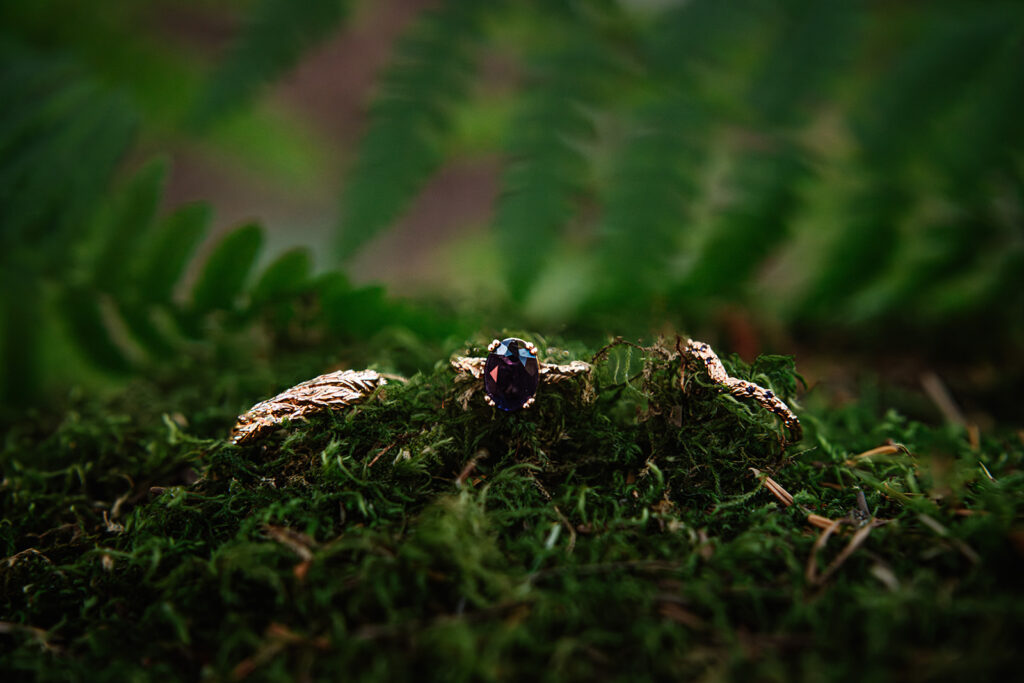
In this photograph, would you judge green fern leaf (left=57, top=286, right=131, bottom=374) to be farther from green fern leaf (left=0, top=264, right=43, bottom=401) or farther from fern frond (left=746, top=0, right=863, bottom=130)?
fern frond (left=746, top=0, right=863, bottom=130)

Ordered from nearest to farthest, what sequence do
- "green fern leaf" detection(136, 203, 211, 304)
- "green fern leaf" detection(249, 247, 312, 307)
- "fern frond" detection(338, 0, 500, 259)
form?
1. "green fern leaf" detection(249, 247, 312, 307)
2. "green fern leaf" detection(136, 203, 211, 304)
3. "fern frond" detection(338, 0, 500, 259)

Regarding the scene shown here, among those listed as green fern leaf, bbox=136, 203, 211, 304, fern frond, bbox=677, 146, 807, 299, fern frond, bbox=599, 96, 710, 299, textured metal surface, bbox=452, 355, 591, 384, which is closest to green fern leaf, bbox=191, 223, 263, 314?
green fern leaf, bbox=136, 203, 211, 304

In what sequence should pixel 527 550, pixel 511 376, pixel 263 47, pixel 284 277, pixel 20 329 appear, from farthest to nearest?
pixel 263 47 → pixel 20 329 → pixel 284 277 → pixel 511 376 → pixel 527 550

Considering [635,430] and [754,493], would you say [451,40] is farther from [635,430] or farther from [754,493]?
[754,493]

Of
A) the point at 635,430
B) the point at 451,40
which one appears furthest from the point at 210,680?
the point at 451,40

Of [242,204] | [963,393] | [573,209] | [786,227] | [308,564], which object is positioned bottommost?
[308,564]

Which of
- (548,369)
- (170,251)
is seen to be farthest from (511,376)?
(170,251)

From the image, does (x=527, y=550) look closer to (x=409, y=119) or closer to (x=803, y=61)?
(x=409, y=119)
